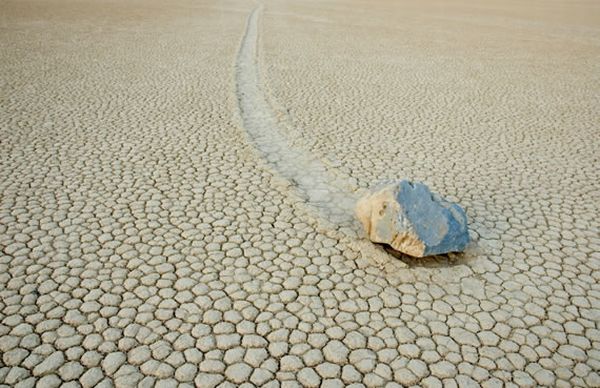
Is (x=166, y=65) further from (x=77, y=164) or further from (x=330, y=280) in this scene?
(x=330, y=280)

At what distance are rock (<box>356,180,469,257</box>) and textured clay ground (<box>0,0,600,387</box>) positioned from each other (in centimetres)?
16

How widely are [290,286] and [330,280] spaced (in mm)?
301

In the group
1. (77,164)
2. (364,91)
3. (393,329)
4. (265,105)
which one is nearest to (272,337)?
(393,329)

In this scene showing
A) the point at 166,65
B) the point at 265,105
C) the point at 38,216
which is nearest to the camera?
the point at 38,216

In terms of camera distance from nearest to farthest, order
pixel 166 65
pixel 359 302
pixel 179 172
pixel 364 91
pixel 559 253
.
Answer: pixel 359 302 → pixel 559 253 → pixel 179 172 → pixel 364 91 → pixel 166 65

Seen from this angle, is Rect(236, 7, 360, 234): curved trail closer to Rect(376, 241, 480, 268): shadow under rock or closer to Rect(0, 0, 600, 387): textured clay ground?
Rect(0, 0, 600, 387): textured clay ground

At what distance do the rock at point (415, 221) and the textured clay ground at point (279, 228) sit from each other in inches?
6.4

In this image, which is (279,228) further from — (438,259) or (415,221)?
(438,259)

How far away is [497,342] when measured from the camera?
2.79 metres

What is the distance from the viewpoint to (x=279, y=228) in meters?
3.90

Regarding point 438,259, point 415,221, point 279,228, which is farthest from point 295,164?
point 438,259

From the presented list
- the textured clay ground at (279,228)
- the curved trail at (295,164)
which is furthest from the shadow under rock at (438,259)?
the curved trail at (295,164)

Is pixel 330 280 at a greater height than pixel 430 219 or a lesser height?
lesser

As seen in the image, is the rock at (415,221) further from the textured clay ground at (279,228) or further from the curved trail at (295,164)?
the curved trail at (295,164)
